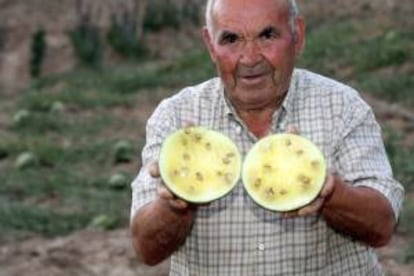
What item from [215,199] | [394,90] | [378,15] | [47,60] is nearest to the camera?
[215,199]

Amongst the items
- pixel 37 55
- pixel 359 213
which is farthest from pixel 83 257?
pixel 37 55

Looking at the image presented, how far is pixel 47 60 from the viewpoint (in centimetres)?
1439

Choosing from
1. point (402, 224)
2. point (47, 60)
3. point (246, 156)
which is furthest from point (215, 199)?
point (47, 60)

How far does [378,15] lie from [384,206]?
1108cm

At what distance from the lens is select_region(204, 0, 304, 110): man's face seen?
2254 mm

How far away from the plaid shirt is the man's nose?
0.15m

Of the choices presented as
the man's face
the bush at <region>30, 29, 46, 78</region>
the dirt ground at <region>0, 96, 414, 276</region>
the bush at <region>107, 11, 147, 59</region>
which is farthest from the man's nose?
the bush at <region>107, 11, 147, 59</region>

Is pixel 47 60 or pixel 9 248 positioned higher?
pixel 9 248

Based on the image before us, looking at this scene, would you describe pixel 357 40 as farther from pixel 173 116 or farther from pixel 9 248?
pixel 173 116

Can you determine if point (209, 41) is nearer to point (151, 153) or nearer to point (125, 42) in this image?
point (151, 153)

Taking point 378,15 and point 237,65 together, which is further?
point 378,15

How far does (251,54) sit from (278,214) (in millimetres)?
314

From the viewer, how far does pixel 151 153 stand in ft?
7.79

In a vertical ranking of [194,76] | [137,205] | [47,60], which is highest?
[137,205]
